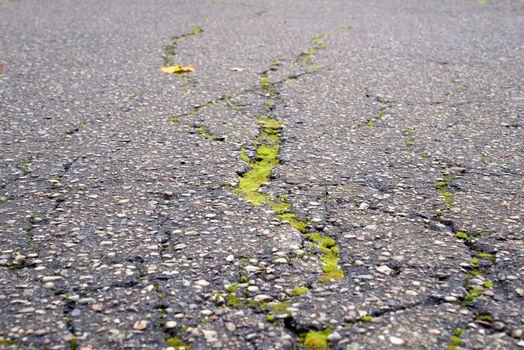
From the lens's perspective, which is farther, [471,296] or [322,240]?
[322,240]

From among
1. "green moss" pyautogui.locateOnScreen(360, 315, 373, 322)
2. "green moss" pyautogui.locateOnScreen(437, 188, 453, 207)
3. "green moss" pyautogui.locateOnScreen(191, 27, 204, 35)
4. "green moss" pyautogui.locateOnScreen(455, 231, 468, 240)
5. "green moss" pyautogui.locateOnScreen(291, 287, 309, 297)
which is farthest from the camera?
"green moss" pyautogui.locateOnScreen(191, 27, 204, 35)

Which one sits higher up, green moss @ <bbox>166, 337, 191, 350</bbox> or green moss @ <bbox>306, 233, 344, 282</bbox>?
green moss @ <bbox>166, 337, 191, 350</bbox>

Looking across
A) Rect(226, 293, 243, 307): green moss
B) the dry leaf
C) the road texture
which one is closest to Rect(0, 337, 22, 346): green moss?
the road texture

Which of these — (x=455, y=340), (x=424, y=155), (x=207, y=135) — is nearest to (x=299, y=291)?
(x=455, y=340)

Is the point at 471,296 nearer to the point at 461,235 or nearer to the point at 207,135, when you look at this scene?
the point at 461,235

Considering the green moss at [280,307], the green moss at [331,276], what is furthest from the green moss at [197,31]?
the green moss at [280,307]

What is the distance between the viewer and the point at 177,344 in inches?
58.5

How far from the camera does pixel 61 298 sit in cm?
165

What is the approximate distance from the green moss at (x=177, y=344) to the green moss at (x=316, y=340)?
309 mm

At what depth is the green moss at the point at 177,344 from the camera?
1475 millimetres

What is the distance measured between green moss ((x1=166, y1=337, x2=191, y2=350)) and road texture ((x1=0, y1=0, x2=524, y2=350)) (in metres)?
0.01

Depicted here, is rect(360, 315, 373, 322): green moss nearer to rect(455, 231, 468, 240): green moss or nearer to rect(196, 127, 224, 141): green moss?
rect(455, 231, 468, 240): green moss

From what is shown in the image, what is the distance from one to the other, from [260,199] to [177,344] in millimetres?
905

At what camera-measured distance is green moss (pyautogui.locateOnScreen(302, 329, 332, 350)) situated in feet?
4.87
